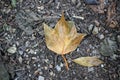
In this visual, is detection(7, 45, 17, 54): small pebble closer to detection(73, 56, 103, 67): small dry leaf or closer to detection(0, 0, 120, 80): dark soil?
detection(0, 0, 120, 80): dark soil

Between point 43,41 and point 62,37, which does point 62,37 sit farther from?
point 43,41

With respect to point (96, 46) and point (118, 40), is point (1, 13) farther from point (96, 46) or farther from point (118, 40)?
point (118, 40)

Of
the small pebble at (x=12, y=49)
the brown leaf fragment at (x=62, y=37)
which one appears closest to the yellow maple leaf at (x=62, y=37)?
the brown leaf fragment at (x=62, y=37)

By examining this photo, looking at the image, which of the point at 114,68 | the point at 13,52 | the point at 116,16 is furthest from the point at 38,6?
the point at 114,68

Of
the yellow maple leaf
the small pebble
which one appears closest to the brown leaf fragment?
the yellow maple leaf

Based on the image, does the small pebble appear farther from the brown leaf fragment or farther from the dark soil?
the brown leaf fragment

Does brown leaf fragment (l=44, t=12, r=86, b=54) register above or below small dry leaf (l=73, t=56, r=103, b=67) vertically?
above

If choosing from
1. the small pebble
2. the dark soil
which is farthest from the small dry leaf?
the small pebble

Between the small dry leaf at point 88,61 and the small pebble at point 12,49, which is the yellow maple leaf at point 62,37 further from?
the small pebble at point 12,49
